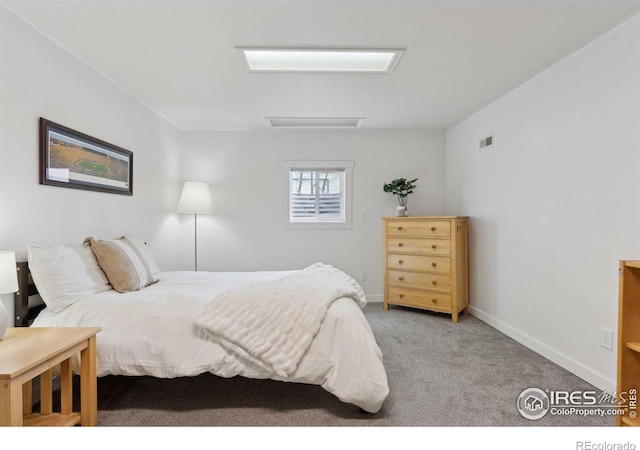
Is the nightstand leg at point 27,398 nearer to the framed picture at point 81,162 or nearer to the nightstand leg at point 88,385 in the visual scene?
the nightstand leg at point 88,385

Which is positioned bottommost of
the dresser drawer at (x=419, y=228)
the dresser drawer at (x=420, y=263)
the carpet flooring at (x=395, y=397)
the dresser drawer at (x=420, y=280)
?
the carpet flooring at (x=395, y=397)

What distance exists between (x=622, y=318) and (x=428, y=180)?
3039mm

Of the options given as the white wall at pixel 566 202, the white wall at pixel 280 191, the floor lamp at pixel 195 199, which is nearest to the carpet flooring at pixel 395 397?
the white wall at pixel 566 202

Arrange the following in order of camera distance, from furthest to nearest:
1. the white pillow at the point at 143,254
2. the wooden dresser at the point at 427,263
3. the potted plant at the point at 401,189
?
the potted plant at the point at 401,189
the wooden dresser at the point at 427,263
the white pillow at the point at 143,254

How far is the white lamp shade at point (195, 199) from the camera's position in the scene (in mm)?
3924

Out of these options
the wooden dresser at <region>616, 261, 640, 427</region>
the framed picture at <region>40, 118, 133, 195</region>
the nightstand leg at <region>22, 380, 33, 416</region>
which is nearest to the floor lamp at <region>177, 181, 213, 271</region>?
the framed picture at <region>40, 118, 133, 195</region>

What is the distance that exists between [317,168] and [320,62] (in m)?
1.86

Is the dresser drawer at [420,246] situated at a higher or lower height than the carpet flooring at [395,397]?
higher

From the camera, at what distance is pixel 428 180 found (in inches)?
174

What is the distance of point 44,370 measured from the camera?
1397 millimetres

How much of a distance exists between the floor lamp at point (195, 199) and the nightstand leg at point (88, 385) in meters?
2.42

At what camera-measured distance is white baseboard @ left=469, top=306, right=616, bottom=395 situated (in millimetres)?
2079

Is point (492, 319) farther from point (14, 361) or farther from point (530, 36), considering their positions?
point (14, 361)
